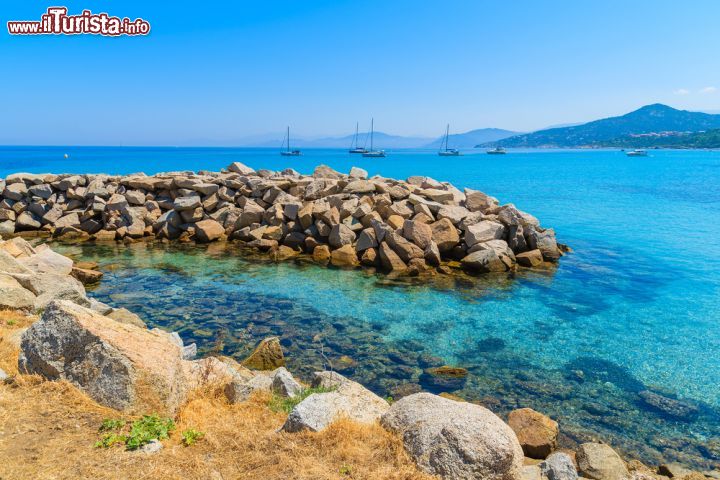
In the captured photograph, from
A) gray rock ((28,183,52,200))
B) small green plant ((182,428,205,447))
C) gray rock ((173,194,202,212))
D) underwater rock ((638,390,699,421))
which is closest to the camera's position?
small green plant ((182,428,205,447))

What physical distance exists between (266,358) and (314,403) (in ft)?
14.0

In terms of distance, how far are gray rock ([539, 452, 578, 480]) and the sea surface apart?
182 centimetres

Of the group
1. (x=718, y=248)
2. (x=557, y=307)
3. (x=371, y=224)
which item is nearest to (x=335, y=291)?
(x=371, y=224)

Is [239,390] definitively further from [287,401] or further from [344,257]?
[344,257]

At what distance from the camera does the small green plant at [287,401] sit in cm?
649

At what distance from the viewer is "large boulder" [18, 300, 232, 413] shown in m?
5.71

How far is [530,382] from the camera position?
32.1 feet

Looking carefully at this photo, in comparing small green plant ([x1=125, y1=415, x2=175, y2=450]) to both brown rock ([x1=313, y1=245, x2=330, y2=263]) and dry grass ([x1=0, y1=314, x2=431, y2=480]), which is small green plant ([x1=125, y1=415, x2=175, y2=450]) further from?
brown rock ([x1=313, y1=245, x2=330, y2=263])

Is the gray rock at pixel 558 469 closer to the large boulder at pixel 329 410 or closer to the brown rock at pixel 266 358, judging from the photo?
the large boulder at pixel 329 410

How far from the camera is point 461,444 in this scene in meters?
4.92

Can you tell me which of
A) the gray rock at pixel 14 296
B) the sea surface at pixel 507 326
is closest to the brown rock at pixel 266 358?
the sea surface at pixel 507 326

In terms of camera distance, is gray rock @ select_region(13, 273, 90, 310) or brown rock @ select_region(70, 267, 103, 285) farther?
brown rock @ select_region(70, 267, 103, 285)

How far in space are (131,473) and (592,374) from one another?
9297 millimetres

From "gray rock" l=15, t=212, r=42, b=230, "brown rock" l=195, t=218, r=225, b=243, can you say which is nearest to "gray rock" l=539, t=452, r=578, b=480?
"brown rock" l=195, t=218, r=225, b=243
